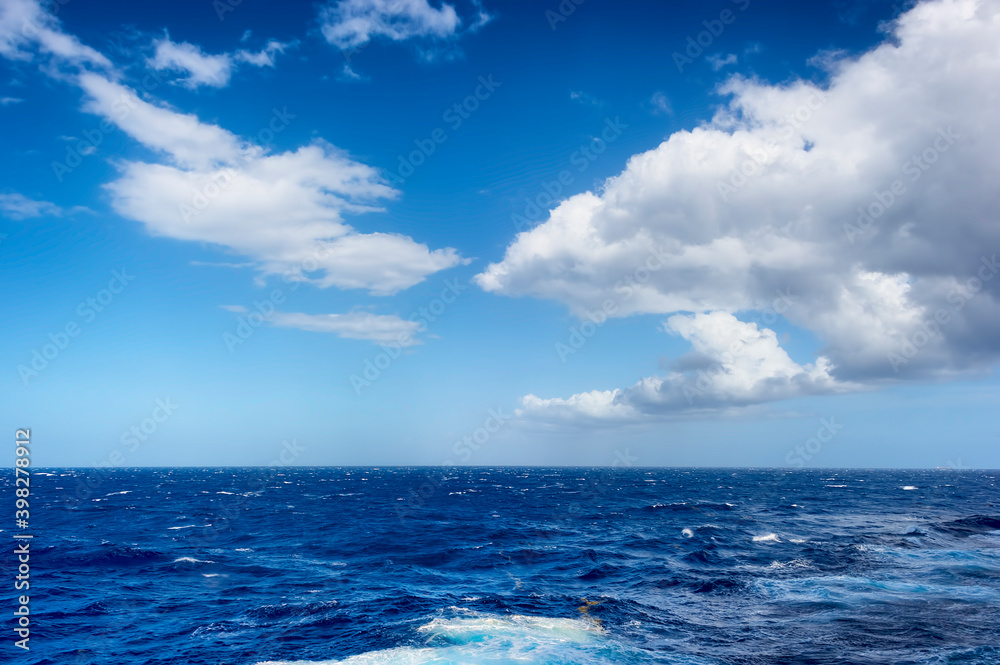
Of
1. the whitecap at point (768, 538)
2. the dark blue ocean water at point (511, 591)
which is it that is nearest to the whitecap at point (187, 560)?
the dark blue ocean water at point (511, 591)

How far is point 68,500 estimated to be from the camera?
109000 mm

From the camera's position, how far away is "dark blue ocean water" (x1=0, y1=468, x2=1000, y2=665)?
28656 millimetres

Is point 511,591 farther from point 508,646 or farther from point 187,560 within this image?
point 187,560

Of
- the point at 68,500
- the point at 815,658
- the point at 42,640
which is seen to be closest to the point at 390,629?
the point at 42,640

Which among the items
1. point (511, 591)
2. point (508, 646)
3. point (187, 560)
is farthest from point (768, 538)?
point (187, 560)

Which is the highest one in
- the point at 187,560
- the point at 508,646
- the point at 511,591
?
the point at 508,646

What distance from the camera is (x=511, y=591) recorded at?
130 ft

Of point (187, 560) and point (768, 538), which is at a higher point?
point (187, 560)

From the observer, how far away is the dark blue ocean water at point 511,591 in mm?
28656

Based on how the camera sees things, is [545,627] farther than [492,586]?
No

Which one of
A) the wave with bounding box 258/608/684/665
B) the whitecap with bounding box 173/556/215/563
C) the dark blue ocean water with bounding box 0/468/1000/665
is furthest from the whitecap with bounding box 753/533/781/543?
the whitecap with bounding box 173/556/215/563

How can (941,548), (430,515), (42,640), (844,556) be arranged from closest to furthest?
(42,640)
(844,556)
(941,548)
(430,515)

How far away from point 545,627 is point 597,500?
281 feet

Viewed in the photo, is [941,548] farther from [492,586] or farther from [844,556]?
[492,586]
